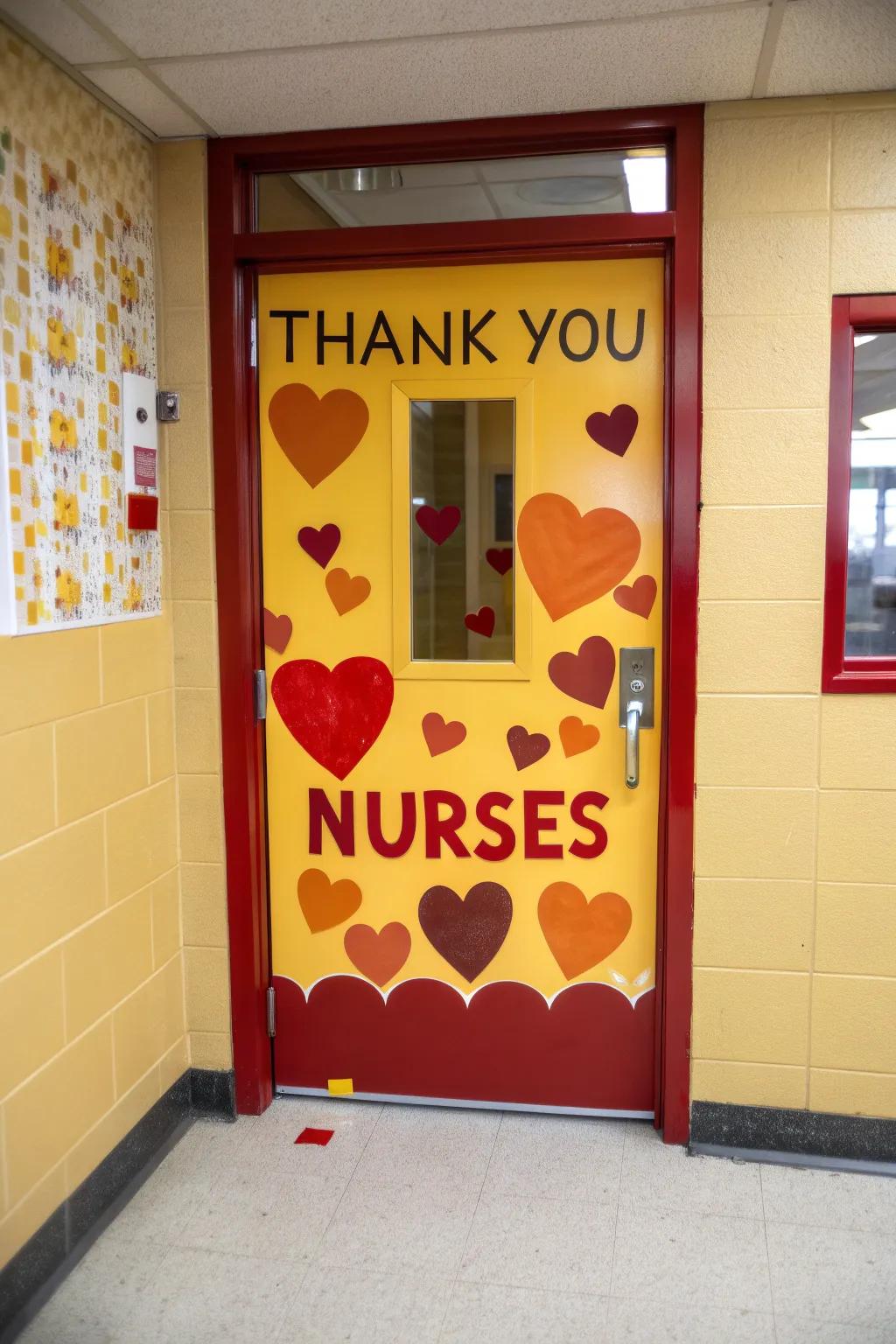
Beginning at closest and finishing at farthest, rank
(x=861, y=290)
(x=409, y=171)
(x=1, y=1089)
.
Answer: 1. (x=1, y=1089)
2. (x=861, y=290)
3. (x=409, y=171)

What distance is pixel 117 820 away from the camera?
2.33 meters

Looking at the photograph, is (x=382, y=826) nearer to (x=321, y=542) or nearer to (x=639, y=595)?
(x=321, y=542)

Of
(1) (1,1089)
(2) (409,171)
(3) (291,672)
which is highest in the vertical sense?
(2) (409,171)

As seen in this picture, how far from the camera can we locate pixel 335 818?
8.59 ft

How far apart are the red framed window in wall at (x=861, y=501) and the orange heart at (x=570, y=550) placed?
18.2 inches

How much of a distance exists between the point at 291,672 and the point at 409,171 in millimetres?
1218

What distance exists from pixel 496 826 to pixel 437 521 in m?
0.76

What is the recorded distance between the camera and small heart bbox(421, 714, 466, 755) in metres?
2.55

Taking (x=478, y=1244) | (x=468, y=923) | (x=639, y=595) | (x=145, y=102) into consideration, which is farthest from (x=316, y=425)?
(x=478, y=1244)

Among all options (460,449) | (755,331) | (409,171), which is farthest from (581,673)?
(409,171)

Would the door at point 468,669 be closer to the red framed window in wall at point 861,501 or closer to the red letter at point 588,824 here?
the red letter at point 588,824

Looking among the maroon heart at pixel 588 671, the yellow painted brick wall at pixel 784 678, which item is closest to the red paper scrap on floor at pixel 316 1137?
the yellow painted brick wall at pixel 784 678

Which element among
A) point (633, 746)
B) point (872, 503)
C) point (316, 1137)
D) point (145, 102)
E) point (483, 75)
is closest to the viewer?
point (483, 75)

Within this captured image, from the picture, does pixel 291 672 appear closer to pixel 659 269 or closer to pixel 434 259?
pixel 434 259
